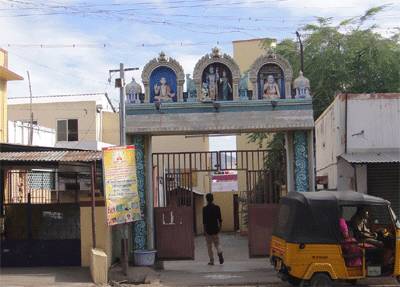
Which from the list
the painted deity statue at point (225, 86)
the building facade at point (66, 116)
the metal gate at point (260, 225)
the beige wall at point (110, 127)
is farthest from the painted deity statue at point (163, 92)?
the beige wall at point (110, 127)

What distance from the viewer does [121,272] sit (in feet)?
34.3

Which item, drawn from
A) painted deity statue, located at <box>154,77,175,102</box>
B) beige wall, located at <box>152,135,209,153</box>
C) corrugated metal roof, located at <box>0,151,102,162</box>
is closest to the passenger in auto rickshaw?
corrugated metal roof, located at <box>0,151,102,162</box>

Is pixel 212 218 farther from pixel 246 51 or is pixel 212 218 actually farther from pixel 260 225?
pixel 246 51

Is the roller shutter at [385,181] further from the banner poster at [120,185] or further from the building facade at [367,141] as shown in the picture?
the banner poster at [120,185]

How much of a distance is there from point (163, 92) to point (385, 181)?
22.9 ft

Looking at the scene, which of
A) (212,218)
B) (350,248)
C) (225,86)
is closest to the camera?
(350,248)

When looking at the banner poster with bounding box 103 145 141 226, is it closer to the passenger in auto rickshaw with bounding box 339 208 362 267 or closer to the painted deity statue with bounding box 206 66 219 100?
the painted deity statue with bounding box 206 66 219 100

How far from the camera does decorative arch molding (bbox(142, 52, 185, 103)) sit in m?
12.0

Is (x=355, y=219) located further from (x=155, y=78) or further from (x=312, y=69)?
(x=312, y=69)

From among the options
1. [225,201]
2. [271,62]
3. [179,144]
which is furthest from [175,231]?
[179,144]

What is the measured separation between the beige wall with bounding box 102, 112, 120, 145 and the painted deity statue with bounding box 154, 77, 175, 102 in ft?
74.0

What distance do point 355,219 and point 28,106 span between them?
27282mm

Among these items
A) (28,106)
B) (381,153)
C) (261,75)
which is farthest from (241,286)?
(28,106)

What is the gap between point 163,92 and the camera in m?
12.0
